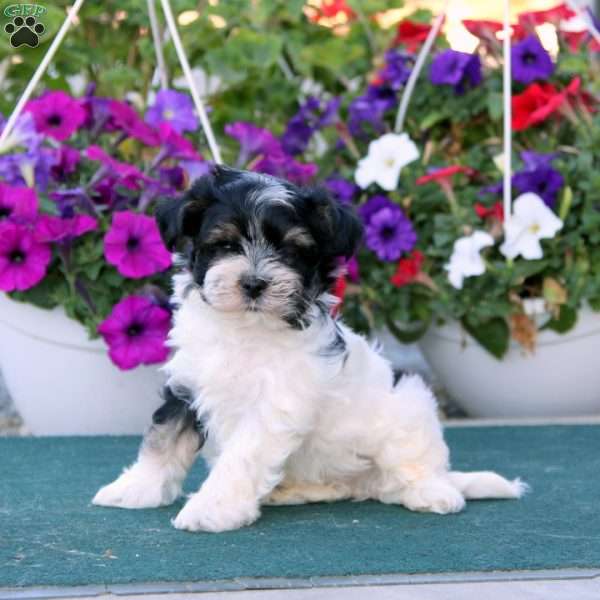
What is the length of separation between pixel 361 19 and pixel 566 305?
2605mm

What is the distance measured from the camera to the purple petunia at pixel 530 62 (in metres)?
7.08

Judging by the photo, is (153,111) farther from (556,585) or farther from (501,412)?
(556,585)

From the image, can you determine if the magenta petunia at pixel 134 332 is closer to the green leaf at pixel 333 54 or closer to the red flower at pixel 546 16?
the green leaf at pixel 333 54

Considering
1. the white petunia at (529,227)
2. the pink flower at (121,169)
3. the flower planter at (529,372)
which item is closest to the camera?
the pink flower at (121,169)

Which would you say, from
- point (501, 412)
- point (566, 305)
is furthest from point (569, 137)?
point (501, 412)

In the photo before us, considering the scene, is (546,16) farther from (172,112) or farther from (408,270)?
(172,112)

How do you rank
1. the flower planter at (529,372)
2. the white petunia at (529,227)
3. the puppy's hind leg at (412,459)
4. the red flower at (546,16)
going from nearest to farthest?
1. the puppy's hind leg at (412,459)
2. the white petunia at (529,227)
3. the flower planter at (529,372)
4. the red flower at (546,16)

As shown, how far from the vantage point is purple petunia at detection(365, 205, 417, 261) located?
6586mm

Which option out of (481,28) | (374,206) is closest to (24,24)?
(374,206)

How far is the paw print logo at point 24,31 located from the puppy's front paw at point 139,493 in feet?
11.1

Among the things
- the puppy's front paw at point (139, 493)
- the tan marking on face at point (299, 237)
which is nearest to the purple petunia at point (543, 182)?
the tan marking on face at point (299, 237)

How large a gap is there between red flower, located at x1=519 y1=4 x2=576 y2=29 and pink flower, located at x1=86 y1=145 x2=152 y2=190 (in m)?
2.76

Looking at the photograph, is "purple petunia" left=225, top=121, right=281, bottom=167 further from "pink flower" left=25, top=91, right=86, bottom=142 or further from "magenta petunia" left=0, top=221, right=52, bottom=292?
"magenta petunia" left=0, top=221, right=52, bottom=292

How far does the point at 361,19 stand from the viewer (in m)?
8.09
